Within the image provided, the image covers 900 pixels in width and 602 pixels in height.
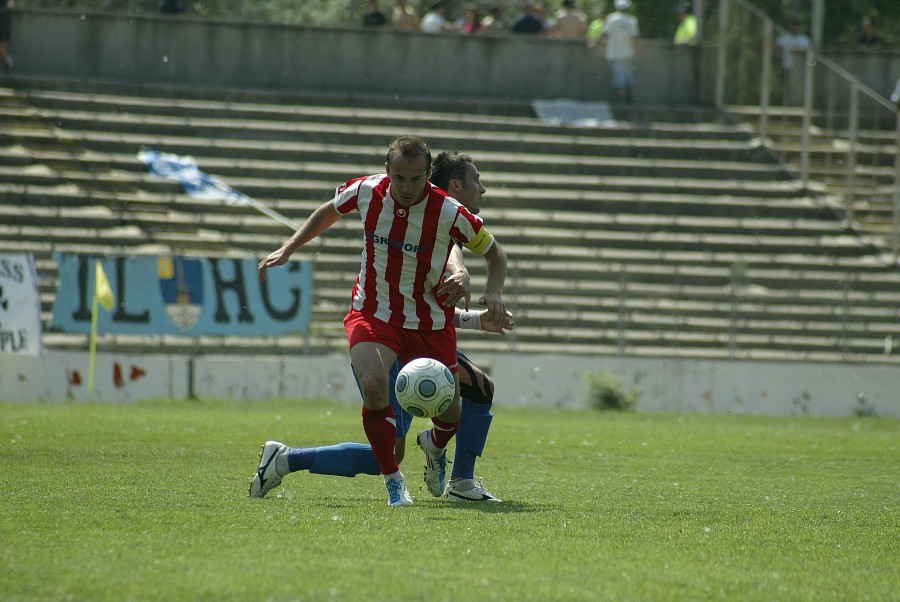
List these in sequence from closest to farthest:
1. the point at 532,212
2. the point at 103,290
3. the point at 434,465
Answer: the point at 434,465, the point at 103,290, the point at 532,212

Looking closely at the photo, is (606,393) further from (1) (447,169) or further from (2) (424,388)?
(2) (424,388)

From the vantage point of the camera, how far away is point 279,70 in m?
25.8

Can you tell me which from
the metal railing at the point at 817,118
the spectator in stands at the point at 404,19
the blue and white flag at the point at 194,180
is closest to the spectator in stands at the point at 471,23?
the spectator in stands at the point at 404,19

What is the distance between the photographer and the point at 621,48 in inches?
1025

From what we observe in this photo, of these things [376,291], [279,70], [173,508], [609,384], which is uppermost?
[279,70]

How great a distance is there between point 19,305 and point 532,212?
32.7ft

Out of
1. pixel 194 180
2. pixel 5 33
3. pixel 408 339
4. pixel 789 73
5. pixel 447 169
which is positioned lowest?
pixel 408 339

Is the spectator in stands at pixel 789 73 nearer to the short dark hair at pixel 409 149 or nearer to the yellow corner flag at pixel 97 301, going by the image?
the yellow corner flag at pixel 97 301

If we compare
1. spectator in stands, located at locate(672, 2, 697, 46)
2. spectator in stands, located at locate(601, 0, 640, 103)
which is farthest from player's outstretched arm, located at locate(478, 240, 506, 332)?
spectator in stands, located at locate(672, 2, 697, 46)

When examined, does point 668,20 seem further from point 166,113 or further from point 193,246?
point 193,246

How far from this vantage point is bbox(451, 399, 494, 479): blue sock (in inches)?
297

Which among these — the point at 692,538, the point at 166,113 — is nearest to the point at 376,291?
the point at 692,538

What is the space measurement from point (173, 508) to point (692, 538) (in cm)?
261

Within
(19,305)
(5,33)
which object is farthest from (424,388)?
(5,33)
